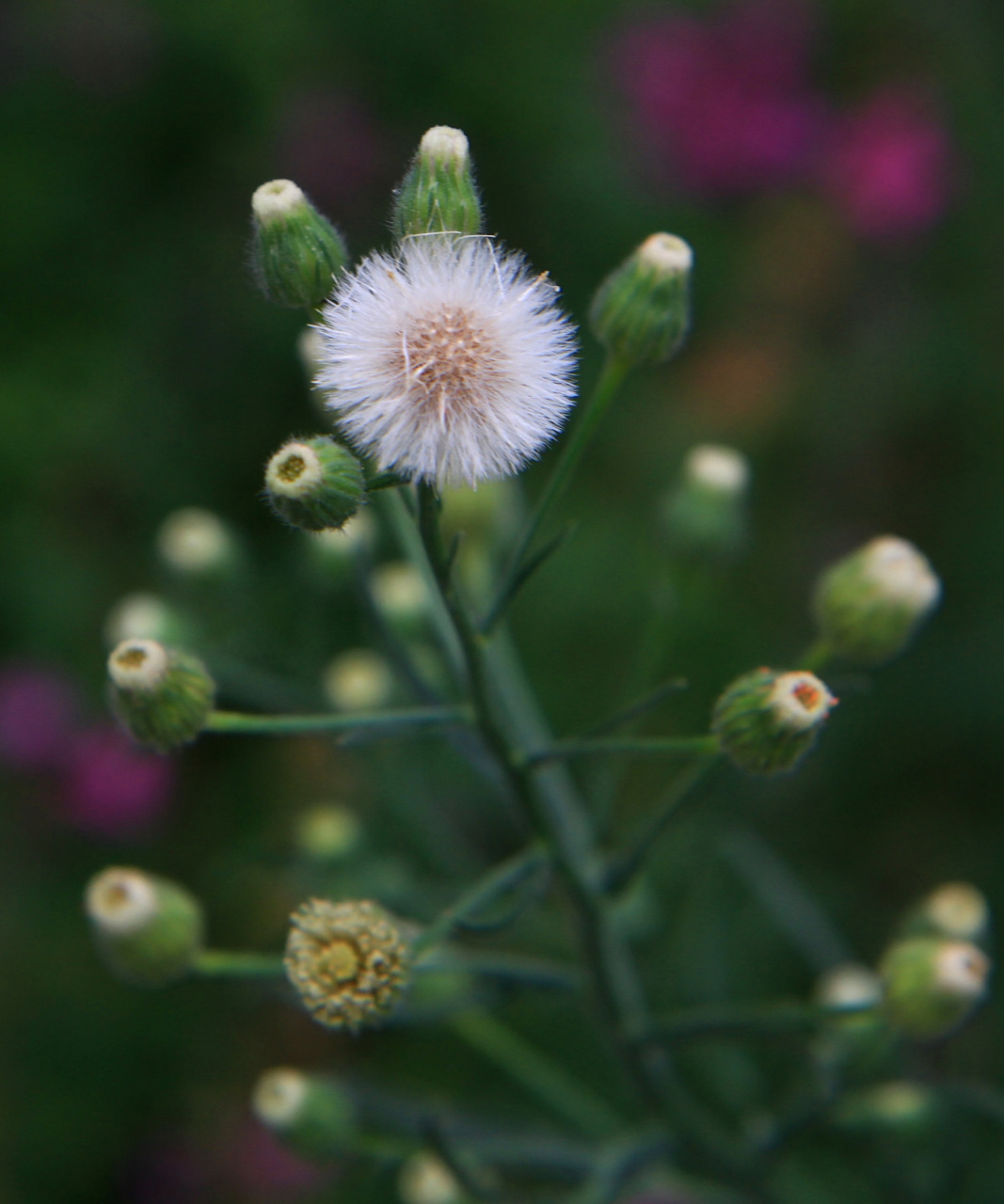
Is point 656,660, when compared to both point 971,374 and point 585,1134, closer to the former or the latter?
point 585,1134

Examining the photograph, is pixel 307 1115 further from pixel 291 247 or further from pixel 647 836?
pixel 291 247

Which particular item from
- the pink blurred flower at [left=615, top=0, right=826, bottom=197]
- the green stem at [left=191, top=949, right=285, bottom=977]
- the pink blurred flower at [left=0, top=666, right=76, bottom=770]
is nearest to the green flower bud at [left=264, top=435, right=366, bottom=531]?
the green stem at [left=191, top=949, right=285, bottom=977]

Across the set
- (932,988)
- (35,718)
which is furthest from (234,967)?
(35,718)

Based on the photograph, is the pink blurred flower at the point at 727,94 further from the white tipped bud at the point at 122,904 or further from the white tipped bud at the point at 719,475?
the white tipped bud at the point at 122,904

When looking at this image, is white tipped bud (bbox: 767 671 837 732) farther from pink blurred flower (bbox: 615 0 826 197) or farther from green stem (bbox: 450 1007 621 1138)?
pink blurred flower (bbox: 615 0 826 197)

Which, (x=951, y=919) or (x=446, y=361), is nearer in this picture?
(x=446, y=361)

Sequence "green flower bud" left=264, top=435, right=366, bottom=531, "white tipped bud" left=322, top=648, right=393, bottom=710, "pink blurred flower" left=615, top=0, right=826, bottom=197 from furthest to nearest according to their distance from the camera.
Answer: "pink blurred flower" left=615, top=0, right=826, bottom=197
"white tipped bud" left=322, top=648, right=393, bottom=710
"green flower bud" left=264, top=435, right=366, bottom=531
